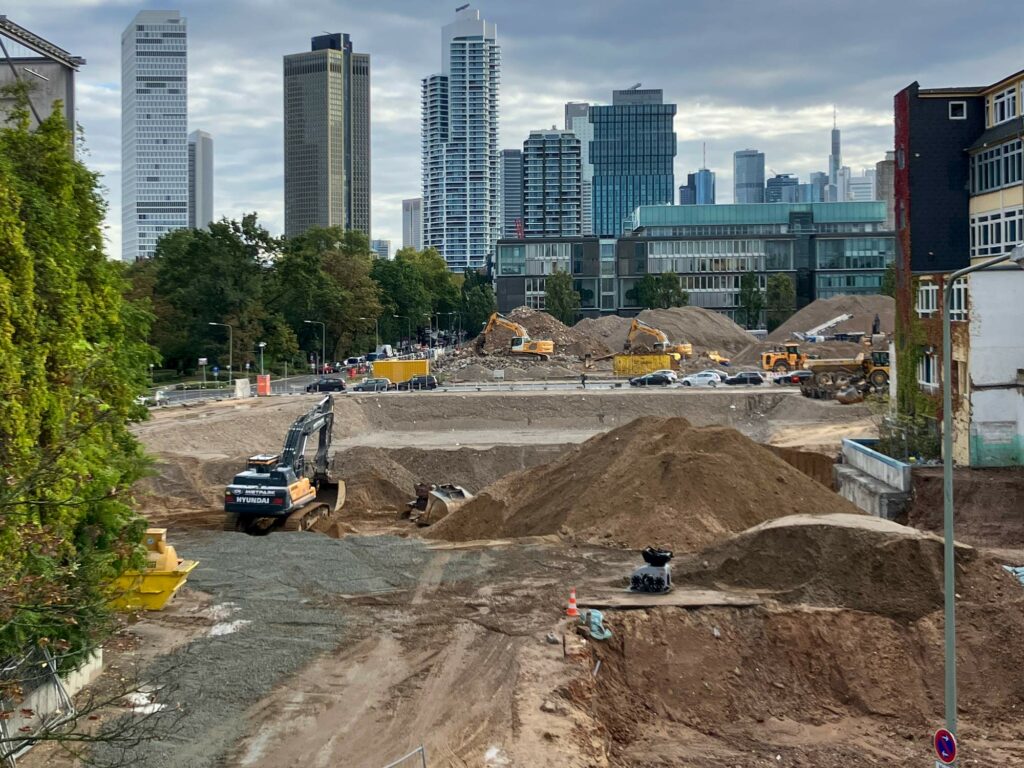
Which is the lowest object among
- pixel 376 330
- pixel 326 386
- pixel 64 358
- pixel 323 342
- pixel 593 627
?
pixel 593 627

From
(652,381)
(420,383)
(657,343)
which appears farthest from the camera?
(657,343)

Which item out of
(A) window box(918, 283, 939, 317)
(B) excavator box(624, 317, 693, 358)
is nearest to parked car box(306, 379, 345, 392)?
(B) excavator box(624, 317, 693, 358)

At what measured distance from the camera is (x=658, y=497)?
2894 centimetres

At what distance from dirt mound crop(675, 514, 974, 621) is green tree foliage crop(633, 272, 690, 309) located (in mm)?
97972

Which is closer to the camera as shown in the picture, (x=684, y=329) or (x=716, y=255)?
(x=684, y=329)

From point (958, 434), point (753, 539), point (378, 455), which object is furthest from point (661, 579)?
point (378, 455)

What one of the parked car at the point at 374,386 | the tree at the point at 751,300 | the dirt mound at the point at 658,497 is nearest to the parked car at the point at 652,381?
the parked car at the point at 374,386

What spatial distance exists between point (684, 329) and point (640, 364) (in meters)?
22.7

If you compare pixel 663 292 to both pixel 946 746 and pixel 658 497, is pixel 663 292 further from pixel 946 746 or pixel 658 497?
pixel 946 746

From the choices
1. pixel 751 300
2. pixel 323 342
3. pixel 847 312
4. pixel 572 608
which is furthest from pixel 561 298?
pixel 572 608

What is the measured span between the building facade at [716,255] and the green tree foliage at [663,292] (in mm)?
2910

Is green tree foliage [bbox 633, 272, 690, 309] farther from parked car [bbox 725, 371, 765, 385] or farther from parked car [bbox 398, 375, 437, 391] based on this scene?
parked car [bbox 398, 375, 437, 391]

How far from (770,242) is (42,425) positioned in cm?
11953

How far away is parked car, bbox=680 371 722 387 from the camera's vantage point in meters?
Answer: 68.9
